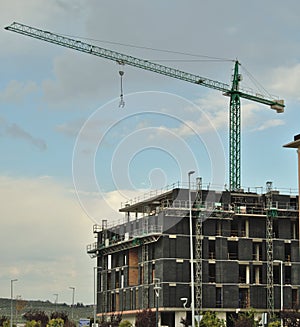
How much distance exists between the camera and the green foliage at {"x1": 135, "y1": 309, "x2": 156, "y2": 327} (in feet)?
371

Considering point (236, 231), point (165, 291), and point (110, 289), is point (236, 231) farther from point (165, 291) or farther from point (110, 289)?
point (110, 289)

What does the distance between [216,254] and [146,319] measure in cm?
1723

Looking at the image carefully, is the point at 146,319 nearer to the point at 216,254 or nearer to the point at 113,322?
the point at 113,322

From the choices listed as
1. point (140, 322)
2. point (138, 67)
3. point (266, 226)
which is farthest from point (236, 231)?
point (138, 67)

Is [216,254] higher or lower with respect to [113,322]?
higher

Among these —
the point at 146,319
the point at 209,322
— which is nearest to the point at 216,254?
the point at 146,319

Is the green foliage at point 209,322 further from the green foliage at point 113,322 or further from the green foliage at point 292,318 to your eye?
the green foliage at point 113,322

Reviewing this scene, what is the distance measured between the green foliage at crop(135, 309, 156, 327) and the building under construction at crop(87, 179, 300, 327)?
5.20 meters

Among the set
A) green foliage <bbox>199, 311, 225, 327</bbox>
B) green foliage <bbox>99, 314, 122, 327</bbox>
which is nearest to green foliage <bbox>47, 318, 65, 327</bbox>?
green foliage <bbox>99, 314, 122, 327</bbox>

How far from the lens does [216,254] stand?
12506 cm

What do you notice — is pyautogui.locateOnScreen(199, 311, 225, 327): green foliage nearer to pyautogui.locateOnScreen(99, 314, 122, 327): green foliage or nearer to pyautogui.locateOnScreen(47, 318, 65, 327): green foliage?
pyautogui.locateOnScreen(99, 314, 122, 327): green foliage

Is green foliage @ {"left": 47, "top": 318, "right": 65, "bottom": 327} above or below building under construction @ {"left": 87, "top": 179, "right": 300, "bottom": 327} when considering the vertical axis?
below

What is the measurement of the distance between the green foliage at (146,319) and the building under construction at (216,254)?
5.20m

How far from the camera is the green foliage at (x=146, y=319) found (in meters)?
113
